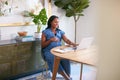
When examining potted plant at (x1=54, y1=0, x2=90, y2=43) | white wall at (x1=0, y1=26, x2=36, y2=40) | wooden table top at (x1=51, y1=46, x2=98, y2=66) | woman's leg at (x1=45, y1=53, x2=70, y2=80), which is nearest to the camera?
wooden table top at (x1=51, y1=46, x2=98, y2=66)

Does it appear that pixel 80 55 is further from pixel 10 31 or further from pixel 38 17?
pixel 10 31

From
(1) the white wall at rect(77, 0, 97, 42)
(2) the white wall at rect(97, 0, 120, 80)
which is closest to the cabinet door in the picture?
(1) the white wall at rect(77, 0, 97, 42)

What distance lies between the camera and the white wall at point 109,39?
65 centimetres

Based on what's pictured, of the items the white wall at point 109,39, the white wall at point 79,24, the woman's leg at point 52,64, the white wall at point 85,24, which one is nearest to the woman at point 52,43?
the woman's leg at point 52,64

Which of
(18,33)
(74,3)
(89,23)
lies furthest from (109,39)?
(89,23)

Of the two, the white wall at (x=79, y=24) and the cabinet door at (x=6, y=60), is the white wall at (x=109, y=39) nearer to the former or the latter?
the cabinet door at (x=6, y=60)

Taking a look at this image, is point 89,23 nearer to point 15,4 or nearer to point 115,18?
→ point 15,4

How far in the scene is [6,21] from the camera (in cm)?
354

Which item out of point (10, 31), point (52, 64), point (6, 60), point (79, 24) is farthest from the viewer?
point (79, 24)

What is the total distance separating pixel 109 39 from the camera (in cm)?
67

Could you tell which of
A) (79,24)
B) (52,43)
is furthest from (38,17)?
(79,24)

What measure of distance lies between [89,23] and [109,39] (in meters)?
3.91

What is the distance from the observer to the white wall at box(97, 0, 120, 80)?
0.65 meters

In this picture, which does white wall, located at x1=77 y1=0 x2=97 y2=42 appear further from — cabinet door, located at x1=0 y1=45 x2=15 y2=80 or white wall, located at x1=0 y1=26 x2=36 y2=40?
cabinet door, located at x1=0 y1=45 x2=15 y2=80
